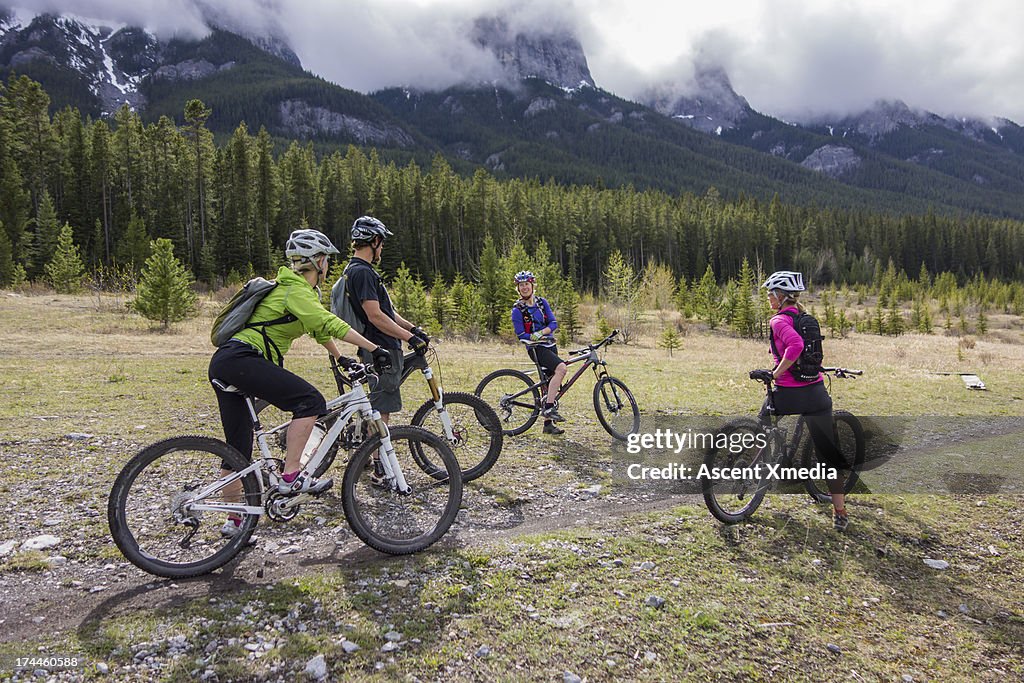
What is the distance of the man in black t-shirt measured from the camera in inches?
246

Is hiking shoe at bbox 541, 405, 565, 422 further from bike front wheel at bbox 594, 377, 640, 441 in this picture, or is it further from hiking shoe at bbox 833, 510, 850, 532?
hiking shoe at bbox 833, 510, 850, 532

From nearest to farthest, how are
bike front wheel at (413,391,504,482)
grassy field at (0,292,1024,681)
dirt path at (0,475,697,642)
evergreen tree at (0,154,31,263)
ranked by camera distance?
grassy field at (0,292,1024,681) < dirt path at (0,475,697,642) < bike front wheel at (413,391,504,482) < evergreen tree at (0,154,31,263)

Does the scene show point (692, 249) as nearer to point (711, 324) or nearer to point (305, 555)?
point (711, 324)

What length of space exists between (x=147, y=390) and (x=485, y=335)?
2303cm

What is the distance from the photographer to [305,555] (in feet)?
17.2

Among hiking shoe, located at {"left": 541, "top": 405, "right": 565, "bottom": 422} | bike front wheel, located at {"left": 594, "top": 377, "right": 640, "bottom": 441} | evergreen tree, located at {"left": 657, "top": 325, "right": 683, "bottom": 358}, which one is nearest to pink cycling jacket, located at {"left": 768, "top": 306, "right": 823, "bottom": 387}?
bike front wheel, located at {"left": 594, "top": 377, "right": 640, "bottom": 441}

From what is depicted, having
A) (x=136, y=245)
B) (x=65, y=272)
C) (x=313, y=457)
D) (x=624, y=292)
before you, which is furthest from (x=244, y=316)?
(x=136, y=245)

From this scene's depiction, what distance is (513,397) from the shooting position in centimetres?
969

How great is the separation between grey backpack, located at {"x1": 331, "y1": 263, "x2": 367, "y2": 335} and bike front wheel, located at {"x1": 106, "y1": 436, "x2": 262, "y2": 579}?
2.11 m

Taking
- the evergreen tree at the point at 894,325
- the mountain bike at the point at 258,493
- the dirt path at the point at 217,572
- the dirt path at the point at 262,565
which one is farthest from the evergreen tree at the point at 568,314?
the evergreen tree at the point at 894,325

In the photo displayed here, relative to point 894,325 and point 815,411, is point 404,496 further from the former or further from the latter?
point 894,325

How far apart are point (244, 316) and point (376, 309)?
162 cm

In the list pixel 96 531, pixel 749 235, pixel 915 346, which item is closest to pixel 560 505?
pixel 96 531

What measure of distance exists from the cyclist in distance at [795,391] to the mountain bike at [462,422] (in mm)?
3495
